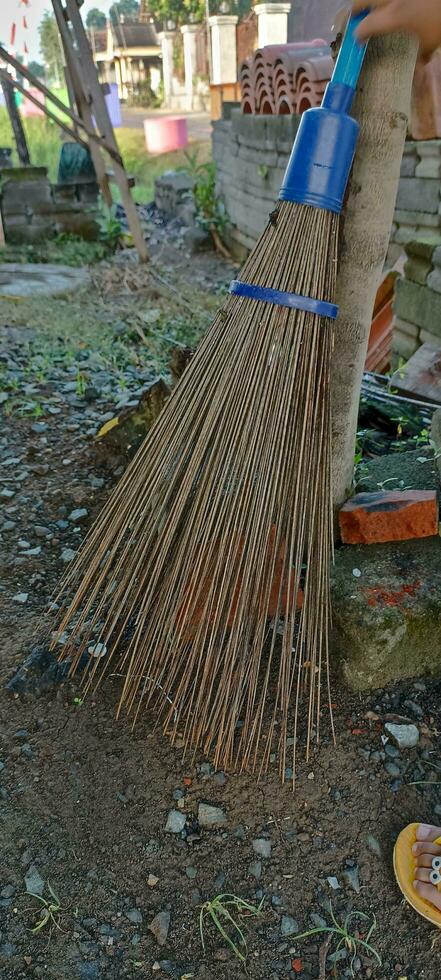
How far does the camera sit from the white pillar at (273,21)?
10922mm

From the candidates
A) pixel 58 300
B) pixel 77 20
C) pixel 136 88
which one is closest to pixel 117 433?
pixel 58 300

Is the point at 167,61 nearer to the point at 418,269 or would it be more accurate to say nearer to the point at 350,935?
the point at 418,269

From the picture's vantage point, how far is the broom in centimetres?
133

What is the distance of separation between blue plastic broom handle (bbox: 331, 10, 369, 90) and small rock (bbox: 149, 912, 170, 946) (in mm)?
1498

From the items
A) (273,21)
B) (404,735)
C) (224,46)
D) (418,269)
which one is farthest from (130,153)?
(404,735)

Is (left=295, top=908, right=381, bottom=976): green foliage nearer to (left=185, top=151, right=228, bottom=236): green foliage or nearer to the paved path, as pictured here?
(left=185, top=151, right=228, bottom=236): green foliage

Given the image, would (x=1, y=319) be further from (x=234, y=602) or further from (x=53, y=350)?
(x=234, y=602)

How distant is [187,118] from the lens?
18.2m

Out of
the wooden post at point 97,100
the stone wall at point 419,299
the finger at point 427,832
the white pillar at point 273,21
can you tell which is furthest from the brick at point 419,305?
the white pillar at point 273,21

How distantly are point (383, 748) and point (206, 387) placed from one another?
833 millimetres

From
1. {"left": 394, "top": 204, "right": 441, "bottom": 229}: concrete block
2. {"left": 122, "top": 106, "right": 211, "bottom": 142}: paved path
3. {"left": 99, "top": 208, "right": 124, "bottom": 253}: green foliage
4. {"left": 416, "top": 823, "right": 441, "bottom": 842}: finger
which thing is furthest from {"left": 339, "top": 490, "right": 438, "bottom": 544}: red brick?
{"left": 122, "top": 106, "right": 211, "bottom": 142}: paved path

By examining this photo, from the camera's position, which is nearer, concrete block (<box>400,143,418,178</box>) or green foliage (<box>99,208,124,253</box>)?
concrete block (<box>400,143,418,178</box>)

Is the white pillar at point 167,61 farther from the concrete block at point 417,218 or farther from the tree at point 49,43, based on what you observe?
the concrete block at point 417,218

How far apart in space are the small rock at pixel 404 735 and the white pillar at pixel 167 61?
2187cm
